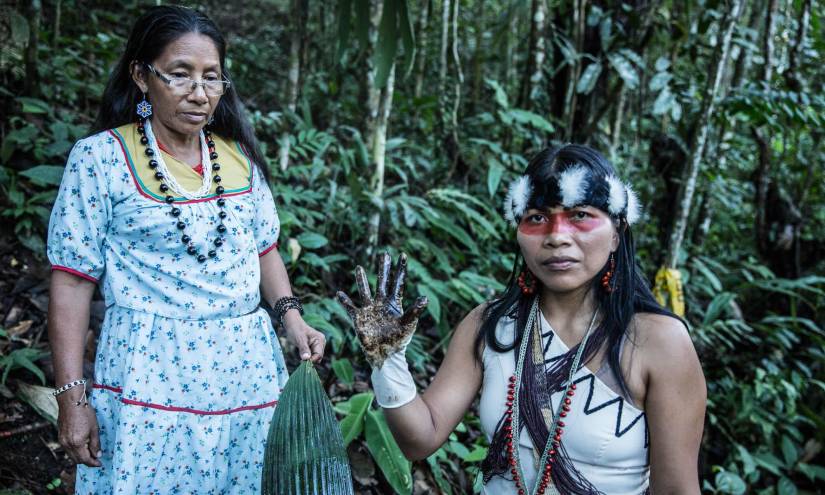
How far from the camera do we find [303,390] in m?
1.67

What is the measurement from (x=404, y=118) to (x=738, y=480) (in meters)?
3.89

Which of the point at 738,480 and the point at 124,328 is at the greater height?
the point at 124,328

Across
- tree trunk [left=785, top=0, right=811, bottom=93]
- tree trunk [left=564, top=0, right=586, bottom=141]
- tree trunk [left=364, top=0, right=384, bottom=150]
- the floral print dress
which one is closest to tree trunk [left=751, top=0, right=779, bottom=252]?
tree trunk [left=785, top=0, right=811, bottom=93]

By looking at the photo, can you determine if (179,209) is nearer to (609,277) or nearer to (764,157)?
(609,277)

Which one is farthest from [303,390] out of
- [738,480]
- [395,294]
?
[738,480]

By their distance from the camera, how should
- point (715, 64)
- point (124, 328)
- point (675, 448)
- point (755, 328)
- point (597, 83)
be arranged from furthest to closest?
point (597, 83)
point (755, 328)
point (715, 64)
point (124, 328)
point (675, 448)

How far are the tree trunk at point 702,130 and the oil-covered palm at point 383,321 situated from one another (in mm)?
3204

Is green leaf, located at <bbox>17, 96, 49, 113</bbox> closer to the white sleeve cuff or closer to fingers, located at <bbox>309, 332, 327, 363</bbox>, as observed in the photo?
fingers, located at <bbox>309, 332, 327, 363</bbox>

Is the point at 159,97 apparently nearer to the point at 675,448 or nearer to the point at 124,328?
the point at 124,328

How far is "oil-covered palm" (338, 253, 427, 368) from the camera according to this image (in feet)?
5.27

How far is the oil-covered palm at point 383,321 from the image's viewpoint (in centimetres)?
161

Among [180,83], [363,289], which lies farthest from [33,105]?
[363,289]

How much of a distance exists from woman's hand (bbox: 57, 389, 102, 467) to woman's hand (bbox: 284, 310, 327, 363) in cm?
57

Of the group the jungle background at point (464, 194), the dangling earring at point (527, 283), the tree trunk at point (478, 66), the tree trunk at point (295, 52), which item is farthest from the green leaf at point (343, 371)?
the tree trunk at point (478, 66)
